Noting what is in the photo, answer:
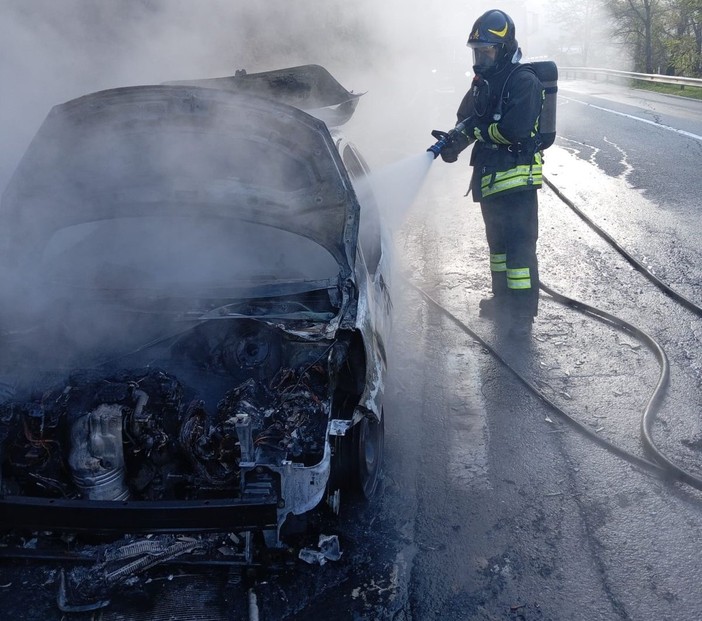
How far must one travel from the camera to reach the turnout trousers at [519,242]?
5.64m

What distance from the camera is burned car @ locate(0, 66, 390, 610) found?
2975 millimetres

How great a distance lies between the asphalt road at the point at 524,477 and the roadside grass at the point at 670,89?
2074 centimetres

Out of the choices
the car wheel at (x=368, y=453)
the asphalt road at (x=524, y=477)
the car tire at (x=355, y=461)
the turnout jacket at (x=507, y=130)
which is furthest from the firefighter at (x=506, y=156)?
the car tire at (x=355, y=461)

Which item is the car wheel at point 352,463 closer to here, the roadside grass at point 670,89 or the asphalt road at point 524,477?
the asphalt road at point 524,477

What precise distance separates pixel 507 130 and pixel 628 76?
3122cm

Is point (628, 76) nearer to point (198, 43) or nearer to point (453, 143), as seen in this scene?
point (198, 43)

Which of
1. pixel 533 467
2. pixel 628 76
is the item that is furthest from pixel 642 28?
Result: pixel 533 467

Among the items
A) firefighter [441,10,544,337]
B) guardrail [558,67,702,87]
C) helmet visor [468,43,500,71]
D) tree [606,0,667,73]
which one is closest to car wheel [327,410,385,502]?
firefighter [441,10,544,337]

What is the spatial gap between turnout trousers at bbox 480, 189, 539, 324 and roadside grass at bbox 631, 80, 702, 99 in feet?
71.9

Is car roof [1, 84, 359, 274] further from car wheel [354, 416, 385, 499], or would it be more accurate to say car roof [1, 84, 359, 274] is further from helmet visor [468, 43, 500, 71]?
helmet visor [468, 43, 500, 71]

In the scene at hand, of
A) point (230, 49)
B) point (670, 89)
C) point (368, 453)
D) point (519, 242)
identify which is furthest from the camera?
point (670, 89)

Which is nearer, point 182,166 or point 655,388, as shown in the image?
point 182,166

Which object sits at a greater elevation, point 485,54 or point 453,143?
point 485,54

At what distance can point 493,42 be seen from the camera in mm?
5340
